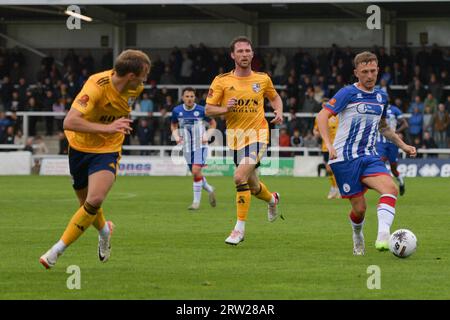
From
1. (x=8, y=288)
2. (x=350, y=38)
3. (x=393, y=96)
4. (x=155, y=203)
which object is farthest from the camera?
(x=350, y=38)

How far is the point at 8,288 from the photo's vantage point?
909 cm

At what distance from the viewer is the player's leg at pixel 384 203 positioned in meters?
11.0

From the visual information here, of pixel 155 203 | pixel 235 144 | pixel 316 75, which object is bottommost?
pixel 155 203

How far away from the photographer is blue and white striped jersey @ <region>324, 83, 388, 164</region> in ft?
37.7

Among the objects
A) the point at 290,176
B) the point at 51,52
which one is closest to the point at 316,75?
the point at 290,176

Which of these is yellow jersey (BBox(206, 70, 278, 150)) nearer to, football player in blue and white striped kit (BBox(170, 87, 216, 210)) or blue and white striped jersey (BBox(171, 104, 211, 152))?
football player in blue and white striped kit (BBox(170, 87, 216, 210))

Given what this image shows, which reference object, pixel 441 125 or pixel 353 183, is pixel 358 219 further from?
pixel 441 125

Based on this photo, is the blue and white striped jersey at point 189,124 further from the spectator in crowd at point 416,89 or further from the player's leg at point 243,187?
the spectator in crowd at point 416,89

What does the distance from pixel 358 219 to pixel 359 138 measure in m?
0.91

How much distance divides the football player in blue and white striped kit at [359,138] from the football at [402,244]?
40 centimetres

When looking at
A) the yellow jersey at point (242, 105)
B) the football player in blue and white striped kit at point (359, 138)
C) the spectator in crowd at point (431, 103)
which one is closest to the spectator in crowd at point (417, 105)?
the spectator in crowd at point (431, 103)

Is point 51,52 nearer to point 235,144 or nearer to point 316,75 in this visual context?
point 316,75

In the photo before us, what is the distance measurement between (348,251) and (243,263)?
173 centimetres

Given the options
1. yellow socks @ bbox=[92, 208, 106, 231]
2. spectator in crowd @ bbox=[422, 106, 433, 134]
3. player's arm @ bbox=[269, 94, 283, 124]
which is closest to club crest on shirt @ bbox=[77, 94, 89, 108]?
yellow socks @ bbox=[92, 208, 106, 231]
